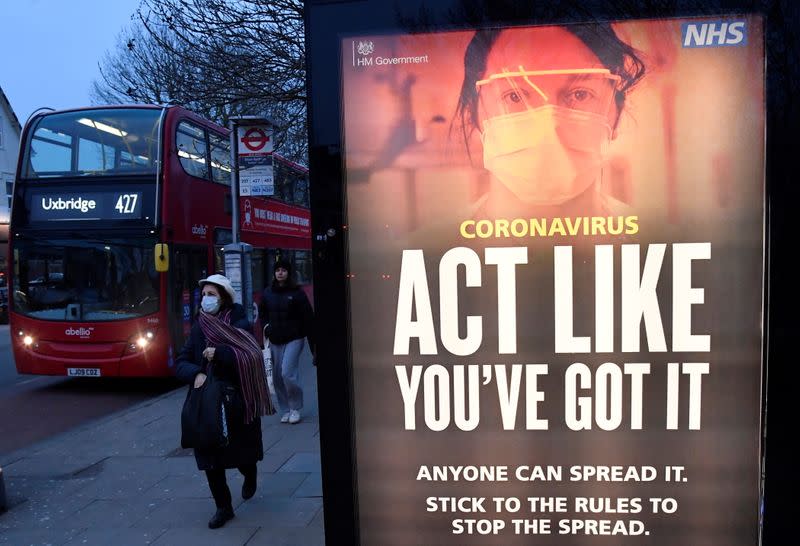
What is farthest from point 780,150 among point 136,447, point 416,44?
point 136,447

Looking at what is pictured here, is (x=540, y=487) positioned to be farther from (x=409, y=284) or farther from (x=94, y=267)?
(x=94, y=267)

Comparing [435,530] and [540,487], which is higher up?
[540,487]

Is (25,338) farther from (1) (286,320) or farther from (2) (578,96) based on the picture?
(2) (578,96)

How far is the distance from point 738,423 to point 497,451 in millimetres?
688

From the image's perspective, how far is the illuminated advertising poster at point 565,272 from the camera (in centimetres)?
177

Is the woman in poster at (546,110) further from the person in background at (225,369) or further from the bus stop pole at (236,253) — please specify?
the bus stop pole at (236,253)

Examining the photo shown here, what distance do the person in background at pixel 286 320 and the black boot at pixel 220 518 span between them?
2539 millimetres

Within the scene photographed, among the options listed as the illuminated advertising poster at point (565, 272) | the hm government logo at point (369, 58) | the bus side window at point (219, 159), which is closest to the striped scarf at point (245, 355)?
the illuminated advertising poster at point (565, 272)

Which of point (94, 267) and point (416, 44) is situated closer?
point (416, 44)

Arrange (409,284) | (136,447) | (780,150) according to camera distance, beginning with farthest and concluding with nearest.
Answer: (136,447) < (409,284) < (780,150)

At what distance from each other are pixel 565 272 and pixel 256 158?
24.1ft

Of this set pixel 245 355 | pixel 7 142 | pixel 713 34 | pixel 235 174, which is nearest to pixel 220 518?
pixel 245 355

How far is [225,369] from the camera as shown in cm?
427

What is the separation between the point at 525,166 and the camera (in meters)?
1.83
